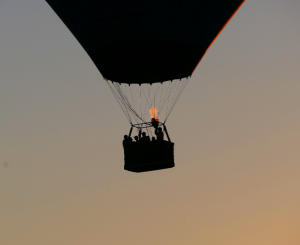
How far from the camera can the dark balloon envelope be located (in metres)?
43.3

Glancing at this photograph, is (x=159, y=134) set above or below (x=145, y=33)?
below

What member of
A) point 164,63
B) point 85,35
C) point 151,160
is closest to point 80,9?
point 85,35

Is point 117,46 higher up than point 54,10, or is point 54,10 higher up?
point 54,10

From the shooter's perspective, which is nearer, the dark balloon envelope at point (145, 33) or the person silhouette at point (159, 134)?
the dark balloon envelope at point (145, 33)

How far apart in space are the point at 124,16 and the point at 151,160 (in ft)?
20.3

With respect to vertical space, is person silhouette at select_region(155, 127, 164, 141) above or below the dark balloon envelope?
below

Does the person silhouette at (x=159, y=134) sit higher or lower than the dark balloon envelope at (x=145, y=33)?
lower

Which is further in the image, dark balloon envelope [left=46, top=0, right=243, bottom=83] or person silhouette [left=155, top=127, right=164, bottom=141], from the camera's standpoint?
person silhouette [left=155, top=127, right=164, bottom=141]

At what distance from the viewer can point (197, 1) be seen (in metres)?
44.0

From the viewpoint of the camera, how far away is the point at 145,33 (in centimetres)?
4359

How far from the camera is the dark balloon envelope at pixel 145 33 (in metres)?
43.3

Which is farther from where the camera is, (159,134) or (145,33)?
(159,134)

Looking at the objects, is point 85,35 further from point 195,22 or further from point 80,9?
point 195,22

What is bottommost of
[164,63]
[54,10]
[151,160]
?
[151,160]
